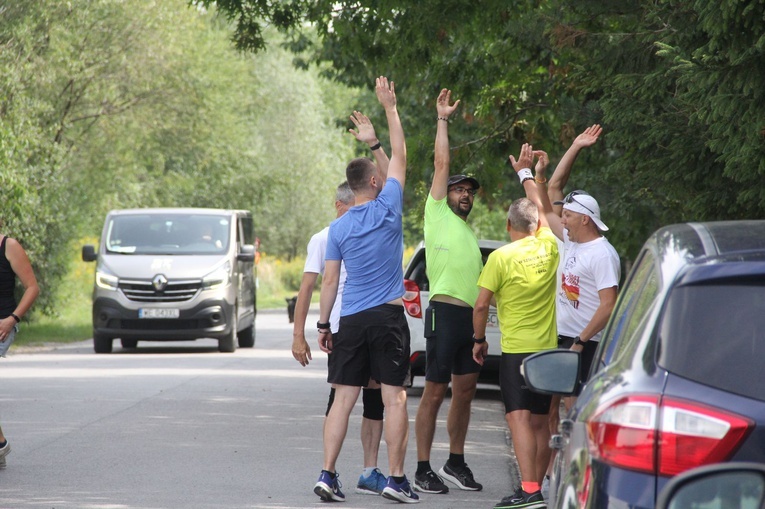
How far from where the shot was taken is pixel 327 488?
732 centimetres

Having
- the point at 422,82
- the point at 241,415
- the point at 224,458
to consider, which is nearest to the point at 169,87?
the point at 422,82

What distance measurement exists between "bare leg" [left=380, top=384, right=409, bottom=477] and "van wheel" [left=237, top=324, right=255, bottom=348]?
14309 millimetres

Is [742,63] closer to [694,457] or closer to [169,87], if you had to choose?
[694,457]

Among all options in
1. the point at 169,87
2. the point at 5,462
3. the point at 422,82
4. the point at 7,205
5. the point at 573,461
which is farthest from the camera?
the point at 169,87

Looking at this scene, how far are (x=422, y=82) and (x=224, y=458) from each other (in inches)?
376

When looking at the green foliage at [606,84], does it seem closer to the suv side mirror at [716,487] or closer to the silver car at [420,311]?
the silver car at [420,311]

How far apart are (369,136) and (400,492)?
210 centimetres

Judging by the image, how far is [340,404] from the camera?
748cm

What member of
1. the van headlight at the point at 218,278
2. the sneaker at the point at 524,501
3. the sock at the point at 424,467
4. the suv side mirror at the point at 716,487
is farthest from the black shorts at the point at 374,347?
the van headlight at the point at 218,278

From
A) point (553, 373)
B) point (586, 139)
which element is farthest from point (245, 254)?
point (553, 373)

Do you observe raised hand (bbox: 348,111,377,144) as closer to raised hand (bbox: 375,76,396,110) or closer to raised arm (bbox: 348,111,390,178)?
raised arm (bbox: 348,111,390,178)

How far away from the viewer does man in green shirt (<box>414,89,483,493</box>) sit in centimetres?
780

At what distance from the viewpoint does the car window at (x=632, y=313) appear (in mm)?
3246

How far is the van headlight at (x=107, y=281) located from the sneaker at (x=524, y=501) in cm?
1325
